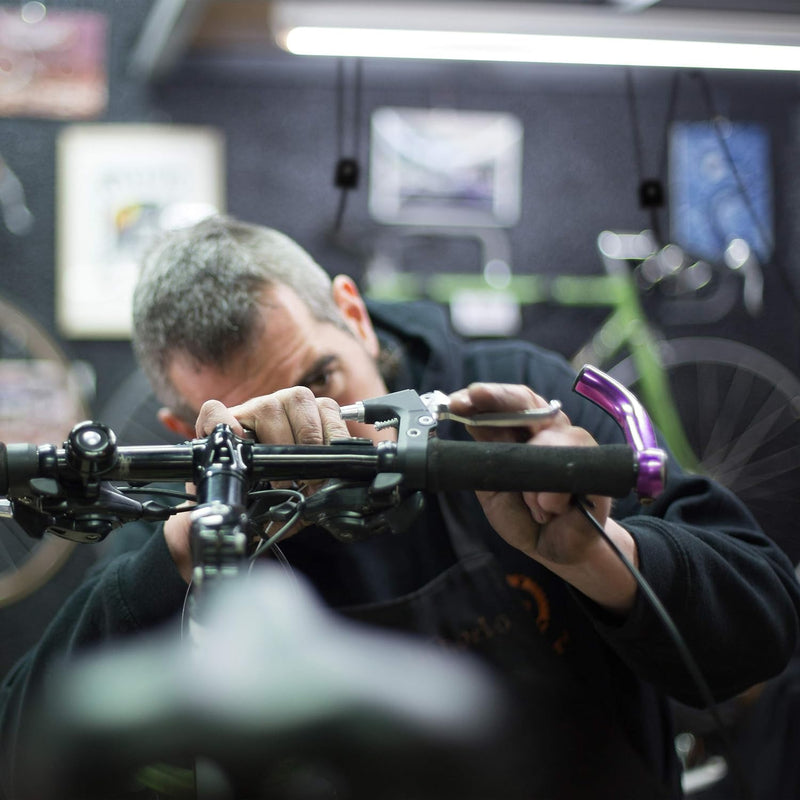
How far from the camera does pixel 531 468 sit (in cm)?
44

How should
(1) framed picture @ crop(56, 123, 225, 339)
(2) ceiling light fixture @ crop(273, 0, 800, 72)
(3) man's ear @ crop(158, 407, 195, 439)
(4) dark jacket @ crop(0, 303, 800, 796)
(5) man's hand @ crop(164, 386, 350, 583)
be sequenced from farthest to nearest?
(1) framed picture @ crop(56, 123, 225, 339) → (2) ceiling light fixture @ crop(273, 0, 800, 72) → (3) man's ear @ crop(158, 407, 195, 439) → (4) dark jacket @ crop(0, 303, 800, 796) → (5) man's hand @ crop(164, 386, 350, 583)

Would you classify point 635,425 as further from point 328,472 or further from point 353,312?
point 353,312

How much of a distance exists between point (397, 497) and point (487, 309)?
161cm

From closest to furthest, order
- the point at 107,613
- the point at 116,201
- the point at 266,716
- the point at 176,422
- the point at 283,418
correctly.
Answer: the point at 266,716 → the point at 283,418 → the point at 107,613 → the point at 176,422 → the point at 116,201

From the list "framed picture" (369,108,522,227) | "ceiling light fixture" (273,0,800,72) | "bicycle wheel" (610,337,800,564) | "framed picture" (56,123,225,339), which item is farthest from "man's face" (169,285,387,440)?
"bicycle wheel" (610,337,800,564)

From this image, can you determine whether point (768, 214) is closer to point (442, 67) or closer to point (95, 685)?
point (442, 67)

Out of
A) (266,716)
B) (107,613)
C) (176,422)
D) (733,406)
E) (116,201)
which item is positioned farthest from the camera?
(733,406)

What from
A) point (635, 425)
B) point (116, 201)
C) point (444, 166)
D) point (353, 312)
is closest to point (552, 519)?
point (635, 425)

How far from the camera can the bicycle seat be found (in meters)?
0.36

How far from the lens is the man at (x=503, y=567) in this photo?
580mm

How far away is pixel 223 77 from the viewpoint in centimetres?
177

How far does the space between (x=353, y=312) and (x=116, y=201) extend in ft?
3.36

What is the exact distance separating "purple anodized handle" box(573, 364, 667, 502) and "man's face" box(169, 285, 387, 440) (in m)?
0.13

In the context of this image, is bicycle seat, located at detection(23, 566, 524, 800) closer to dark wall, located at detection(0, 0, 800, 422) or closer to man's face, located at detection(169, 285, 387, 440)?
man's face, located at detection(169, 285, 387, 440)
